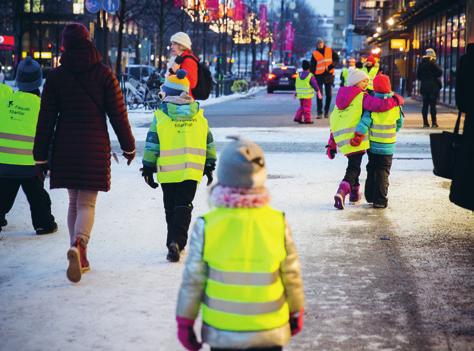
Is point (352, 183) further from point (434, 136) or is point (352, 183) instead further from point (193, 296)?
point (193, 296)

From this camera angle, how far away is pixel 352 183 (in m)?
11.1

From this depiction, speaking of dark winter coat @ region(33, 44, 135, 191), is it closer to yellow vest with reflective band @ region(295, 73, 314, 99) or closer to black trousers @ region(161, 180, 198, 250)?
black trousers @ region(161, 180, 198, 250)

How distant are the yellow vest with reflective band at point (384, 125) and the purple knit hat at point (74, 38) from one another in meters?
4.18

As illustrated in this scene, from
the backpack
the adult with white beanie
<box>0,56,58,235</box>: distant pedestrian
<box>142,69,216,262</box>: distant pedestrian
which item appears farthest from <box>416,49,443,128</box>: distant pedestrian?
<box>142,69,216,262</box>: distant pedestrian

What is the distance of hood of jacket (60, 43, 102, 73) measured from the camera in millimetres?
7324

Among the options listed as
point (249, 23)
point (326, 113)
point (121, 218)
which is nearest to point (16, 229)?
point (121, 218)

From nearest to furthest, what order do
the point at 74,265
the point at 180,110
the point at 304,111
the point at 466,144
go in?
the point at 466,144 → the point at 74,265 → the point at 180,110 → the point at 304,111

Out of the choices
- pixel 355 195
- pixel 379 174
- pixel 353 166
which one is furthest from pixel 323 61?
pixel 379 174

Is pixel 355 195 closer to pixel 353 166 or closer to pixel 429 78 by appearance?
pixel 353 166

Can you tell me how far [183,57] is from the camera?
33.3 feet

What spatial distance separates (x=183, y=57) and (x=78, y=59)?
9.53ft

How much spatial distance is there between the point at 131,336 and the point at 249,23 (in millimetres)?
73738

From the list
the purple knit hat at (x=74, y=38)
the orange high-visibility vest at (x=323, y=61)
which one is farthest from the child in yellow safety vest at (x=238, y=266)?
the orange high-visibility vest at (x=323, y=61)

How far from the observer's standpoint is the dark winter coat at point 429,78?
2317 cm
